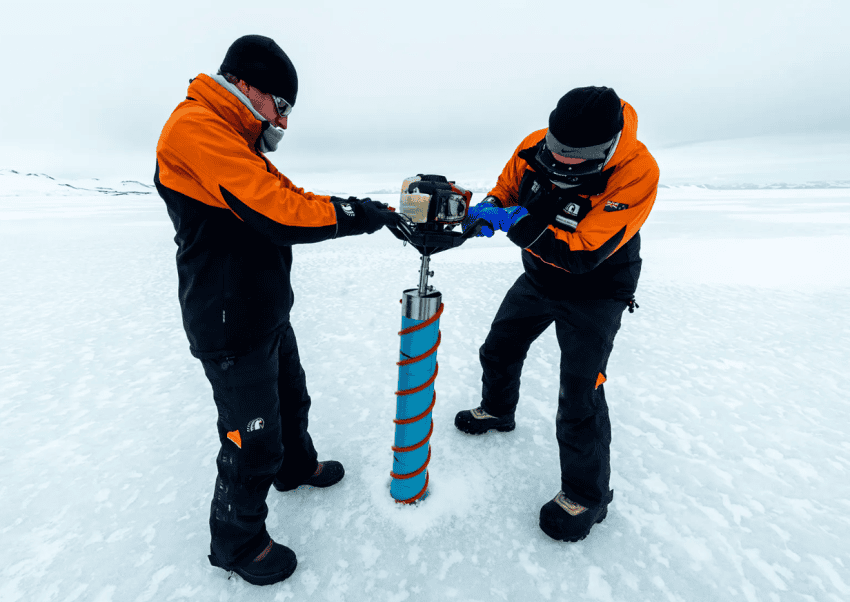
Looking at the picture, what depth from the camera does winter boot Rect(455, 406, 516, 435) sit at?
97.2 inches

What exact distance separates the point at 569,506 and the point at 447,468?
65cm

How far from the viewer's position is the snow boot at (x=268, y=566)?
1562mm

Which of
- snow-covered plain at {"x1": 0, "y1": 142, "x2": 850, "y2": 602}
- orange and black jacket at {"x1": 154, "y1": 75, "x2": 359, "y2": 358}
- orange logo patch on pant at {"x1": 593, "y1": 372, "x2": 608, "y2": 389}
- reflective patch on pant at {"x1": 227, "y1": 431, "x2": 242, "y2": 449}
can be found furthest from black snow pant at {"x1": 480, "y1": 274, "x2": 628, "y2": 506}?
reflective patch on pant at {"x1": 227, "y1": 431, "x2": 242, "y2": 449}

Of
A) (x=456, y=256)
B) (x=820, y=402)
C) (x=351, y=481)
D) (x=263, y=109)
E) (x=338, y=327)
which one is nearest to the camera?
(x=263, y=109)

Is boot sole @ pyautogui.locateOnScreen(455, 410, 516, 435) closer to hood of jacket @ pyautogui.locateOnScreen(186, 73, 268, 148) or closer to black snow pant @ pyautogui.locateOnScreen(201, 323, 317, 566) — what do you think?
black snow pant @ pyautogui.locateOnScreen(201, 323, 317, 566)

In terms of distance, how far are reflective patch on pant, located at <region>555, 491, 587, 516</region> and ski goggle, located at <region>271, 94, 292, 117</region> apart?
1.94m

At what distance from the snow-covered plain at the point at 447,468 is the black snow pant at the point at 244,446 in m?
0.21

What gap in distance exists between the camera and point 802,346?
3691mm

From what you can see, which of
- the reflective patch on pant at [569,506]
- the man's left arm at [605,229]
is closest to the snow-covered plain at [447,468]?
the reflective patch on pant at [569,506]

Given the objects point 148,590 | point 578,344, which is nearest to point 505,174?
point 578,344

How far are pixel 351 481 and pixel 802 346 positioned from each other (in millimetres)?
4094

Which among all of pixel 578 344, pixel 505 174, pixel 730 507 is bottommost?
pixel 730 507

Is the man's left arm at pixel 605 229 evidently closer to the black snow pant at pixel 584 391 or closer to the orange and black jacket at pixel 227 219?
the black snow pant at pixel 584 391

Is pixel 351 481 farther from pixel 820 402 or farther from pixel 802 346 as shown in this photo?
pixel 802 346
